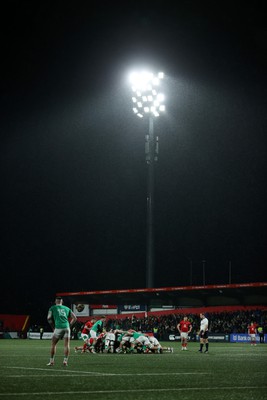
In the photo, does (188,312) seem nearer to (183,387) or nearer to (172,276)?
(172,276)

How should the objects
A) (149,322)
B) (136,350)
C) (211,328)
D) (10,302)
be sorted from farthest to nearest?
(10,302), (149,322), (211,328), (136,350)

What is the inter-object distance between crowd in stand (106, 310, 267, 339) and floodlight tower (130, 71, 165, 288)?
12.8 feet

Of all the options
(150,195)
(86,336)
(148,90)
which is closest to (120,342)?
(86,336)

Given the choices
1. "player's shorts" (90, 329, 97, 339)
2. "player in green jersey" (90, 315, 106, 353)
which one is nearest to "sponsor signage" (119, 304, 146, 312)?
"player in green jersey" (90, 315, 106, 353)

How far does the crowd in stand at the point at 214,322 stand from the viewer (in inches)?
2164

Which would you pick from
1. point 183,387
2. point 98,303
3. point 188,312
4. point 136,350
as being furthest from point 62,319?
point 98,303

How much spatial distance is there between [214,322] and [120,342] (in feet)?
99.5

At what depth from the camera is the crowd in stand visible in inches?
2164

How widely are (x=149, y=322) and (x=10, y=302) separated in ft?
135

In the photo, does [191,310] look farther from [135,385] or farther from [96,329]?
[135,385]

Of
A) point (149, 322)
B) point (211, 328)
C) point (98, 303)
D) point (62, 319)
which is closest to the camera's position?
point (62, 319)

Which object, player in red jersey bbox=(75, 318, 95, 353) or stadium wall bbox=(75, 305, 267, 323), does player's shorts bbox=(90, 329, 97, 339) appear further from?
stadium wall bbox=(75, 305, 267, 323)

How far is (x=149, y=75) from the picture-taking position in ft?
198

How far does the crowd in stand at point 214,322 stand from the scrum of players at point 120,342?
20.9 meters
